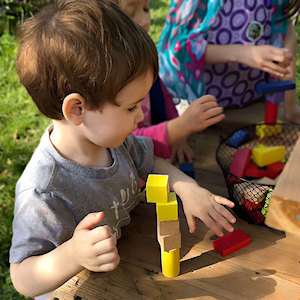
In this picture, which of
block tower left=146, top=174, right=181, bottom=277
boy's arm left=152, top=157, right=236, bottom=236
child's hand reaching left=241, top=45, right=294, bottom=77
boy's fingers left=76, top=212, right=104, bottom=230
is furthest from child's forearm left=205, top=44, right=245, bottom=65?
boy's fingers left=76, top=212, right=104, bottom=230

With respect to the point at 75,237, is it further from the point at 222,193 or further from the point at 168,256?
the point at 222,193

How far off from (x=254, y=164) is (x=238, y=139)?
16 cm

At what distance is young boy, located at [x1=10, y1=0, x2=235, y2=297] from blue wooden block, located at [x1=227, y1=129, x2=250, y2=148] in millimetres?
524

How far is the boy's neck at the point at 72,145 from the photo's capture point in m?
0.80

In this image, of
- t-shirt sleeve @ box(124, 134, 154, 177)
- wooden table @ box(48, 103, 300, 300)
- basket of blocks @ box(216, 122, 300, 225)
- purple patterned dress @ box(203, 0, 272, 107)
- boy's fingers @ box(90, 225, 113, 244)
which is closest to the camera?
boy's fingers @ box(90, 225, 113, 244)

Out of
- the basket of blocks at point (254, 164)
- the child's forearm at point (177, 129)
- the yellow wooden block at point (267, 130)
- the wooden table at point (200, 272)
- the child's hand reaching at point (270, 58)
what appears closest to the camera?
the wooden table at point (200, 272)

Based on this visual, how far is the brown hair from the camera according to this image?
66cm

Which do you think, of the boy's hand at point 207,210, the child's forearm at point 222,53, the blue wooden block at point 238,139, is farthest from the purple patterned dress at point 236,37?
the boy's hand at point 207,210

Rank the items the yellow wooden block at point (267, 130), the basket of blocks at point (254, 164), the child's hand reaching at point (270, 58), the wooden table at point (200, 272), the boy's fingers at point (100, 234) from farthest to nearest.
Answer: the yellow wooden block at point (267, 130)
the child's hand reaching at point (270, 58)
the basket of blocks at point (254, 164)
the wooden table at point (200, 272)
the boy's fingers at point (100, 234)

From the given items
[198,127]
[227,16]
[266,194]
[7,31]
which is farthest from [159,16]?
[266,194]

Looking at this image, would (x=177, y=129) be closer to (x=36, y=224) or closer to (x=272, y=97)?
(x=272, y=97)

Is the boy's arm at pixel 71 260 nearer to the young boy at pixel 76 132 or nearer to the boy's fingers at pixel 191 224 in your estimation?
the young boy at pixel 76 132

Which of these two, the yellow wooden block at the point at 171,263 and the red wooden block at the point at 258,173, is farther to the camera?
the red wooden block at the point at 258,173

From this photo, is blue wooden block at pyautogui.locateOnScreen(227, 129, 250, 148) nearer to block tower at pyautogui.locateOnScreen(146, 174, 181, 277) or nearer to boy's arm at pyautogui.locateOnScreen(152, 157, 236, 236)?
boy's arm at pyautogui.locateOnScreen(152, 157, 236, 236)
